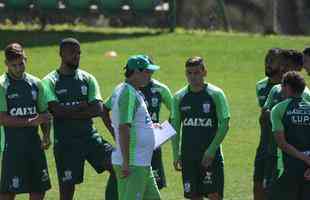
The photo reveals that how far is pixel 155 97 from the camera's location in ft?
45.2

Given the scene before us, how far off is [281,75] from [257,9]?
41.1 metres

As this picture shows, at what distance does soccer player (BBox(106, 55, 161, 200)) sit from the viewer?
38.0 feet

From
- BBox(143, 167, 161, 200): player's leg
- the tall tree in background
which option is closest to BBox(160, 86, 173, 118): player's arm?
BBox(143, 167, 161, 200): player's leg

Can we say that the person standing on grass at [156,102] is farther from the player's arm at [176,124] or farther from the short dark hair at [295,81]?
the short dark hair at [295,81]

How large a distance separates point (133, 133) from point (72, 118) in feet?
6.25

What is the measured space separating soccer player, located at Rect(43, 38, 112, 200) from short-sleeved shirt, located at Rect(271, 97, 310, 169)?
247cm

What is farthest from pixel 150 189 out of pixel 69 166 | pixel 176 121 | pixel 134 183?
pixel 69 166

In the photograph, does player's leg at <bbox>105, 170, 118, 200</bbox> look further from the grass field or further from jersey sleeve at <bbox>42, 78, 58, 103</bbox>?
the grass field

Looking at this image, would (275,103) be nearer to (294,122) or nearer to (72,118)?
(294,122)

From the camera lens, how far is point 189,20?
4400 cm

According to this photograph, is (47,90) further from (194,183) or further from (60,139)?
(194,183)

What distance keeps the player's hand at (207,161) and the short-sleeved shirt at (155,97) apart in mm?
989

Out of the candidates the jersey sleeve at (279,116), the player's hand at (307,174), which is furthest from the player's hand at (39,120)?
the player's hand at (307,174)

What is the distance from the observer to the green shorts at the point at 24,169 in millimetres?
13094
